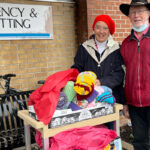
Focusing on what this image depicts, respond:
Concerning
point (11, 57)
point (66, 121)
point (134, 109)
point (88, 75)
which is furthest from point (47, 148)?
point (11, 57)

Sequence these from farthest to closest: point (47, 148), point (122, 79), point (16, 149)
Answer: point (16, 149)
point (122, 79)
point (47, 148)

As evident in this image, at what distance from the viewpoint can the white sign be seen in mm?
3283

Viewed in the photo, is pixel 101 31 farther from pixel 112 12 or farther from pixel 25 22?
pixel 112 12

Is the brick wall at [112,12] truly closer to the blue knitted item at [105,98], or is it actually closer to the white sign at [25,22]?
the white sign at [25,22]

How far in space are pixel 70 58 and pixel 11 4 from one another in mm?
1337

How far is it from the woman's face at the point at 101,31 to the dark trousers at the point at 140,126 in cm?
82

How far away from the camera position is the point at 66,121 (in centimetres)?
190

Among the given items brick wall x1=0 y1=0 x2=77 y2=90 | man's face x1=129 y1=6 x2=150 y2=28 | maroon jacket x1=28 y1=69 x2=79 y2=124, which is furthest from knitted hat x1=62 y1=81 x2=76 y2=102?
brick wall x1=0 y1=0 x2=77 y2=90

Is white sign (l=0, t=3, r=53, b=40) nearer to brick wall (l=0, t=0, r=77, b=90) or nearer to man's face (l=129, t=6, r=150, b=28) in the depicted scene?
brick wall (l=0, t=0, r=77, b=90)

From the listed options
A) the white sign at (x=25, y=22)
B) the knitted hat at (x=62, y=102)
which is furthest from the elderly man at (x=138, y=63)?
the white sign at (x=25, y=22)

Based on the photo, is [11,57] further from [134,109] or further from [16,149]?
[134,109]

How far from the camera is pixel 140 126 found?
2.46 metres

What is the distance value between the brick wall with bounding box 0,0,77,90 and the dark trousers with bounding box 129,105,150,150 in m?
1.76

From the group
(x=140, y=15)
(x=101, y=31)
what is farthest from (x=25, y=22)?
(x=140, y=15)
